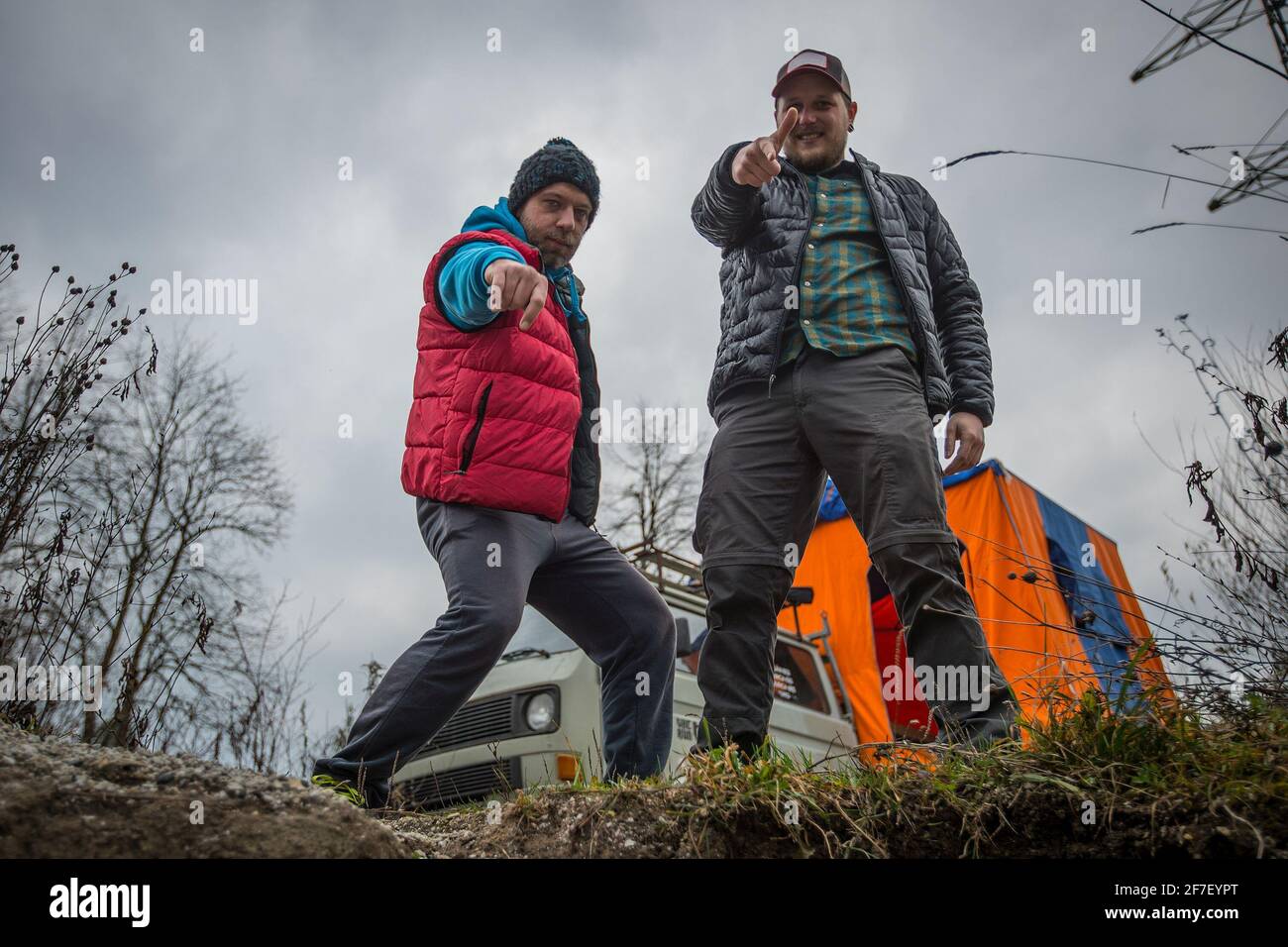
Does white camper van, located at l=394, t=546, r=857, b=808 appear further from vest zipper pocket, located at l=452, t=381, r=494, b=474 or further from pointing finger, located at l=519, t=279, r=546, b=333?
pointing finger, located at l=519, t=279, r=546, b=333

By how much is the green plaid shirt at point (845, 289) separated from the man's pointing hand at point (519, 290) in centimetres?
78

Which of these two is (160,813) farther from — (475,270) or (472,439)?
(475,270)

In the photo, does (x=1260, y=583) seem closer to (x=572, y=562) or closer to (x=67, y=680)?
(x=572, y=562)

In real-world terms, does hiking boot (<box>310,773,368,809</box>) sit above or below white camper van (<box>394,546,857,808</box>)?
above

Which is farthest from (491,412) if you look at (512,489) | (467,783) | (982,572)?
(982,572)

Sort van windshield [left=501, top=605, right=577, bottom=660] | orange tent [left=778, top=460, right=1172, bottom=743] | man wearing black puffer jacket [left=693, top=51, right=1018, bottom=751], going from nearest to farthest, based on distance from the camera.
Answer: man wearing black puffer jacket [left=693, top=51, right=1018, bottom=751] < van windshield [left=501, top=605, right=577, bottom=660] < orange tent [left=778, top=460, right=1172, bottom=743]

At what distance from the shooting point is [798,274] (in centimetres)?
277

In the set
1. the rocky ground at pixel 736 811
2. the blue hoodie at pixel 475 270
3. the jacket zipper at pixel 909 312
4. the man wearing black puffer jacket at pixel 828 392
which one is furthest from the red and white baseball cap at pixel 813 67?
the rocky ground at pixel 736 811

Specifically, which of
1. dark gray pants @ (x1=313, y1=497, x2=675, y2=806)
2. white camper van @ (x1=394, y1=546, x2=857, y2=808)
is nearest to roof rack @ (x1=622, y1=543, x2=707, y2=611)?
white camper van @ (x1=394, y1=546, x2=857, y2=808)

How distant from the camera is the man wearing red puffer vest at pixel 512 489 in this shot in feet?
7.79

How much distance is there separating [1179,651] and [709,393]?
4.82ft

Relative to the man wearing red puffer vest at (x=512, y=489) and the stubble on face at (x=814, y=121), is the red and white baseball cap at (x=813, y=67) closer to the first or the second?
the stubble on face at (x=814, y=121)

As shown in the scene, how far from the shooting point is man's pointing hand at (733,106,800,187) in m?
2.53
